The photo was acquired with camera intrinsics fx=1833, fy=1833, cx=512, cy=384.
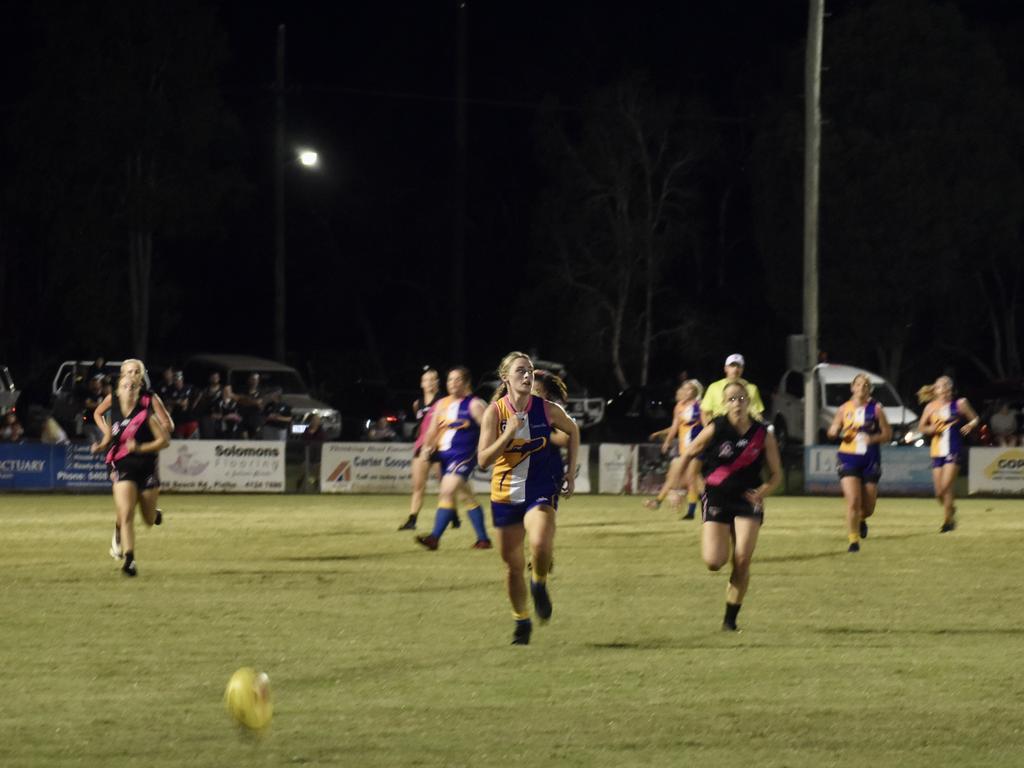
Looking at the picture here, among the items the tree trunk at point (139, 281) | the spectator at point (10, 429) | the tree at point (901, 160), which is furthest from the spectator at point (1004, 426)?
the tree trunk at point (139, 281)

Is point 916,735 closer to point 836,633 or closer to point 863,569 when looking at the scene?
point 836,633

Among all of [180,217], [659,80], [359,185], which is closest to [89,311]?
[180,217]

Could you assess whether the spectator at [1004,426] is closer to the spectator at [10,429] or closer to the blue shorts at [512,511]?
the spectator at [10,429]

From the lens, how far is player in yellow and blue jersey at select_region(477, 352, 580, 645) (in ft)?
37.9

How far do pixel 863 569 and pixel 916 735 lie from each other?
9.01 metres

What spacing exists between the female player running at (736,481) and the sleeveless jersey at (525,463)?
4.12 feet

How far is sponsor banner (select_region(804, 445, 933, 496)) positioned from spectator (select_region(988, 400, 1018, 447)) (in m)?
5.40

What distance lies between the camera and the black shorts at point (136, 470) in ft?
51.0

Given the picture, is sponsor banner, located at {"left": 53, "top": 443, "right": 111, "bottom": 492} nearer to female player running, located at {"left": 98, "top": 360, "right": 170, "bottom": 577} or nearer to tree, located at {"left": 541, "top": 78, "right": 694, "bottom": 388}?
female player running, located at {"left": 98, "top": 360, "right": 170, "bottom": 577}

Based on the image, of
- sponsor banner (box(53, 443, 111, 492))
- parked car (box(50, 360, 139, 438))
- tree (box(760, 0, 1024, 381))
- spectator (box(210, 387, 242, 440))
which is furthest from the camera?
tree (box(760, 0, 1024, 381))

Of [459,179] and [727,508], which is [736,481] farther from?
[459,179]

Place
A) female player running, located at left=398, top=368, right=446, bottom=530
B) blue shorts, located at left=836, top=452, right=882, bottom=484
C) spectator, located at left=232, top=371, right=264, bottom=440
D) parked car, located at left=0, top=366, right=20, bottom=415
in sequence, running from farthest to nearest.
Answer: parked car, located at left=0, top=366, right=20, bottom=415
spectator, located at left=232, top=371, right=264, bottom=440
female player running, located at left=398, top=368, right=446, bottom=530
blue shorts, located at left=836, top=452, right=882, bottom=484

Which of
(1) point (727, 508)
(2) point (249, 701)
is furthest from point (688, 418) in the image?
(2) point (249, 701)

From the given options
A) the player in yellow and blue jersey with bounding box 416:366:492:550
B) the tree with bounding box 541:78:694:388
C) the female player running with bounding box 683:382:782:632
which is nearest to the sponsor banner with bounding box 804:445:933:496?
the player in yellow and blue jersey with bounding box 416:366:492:550
